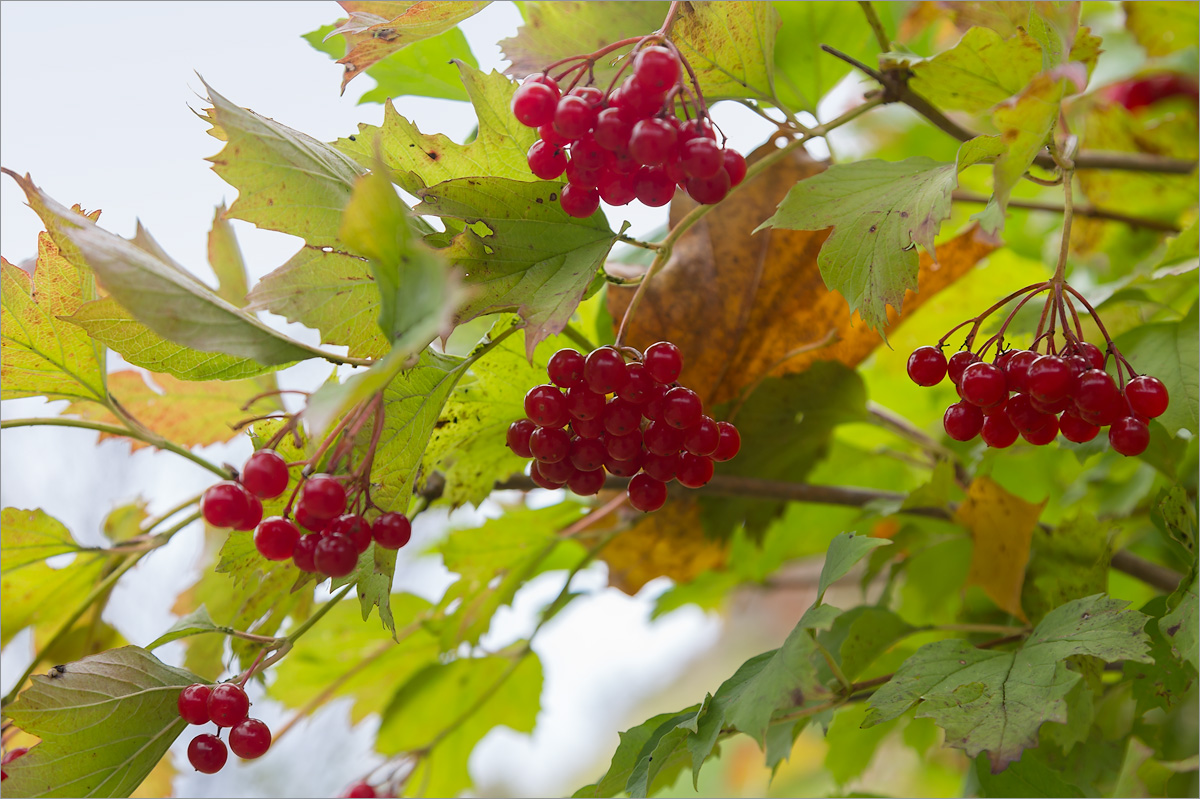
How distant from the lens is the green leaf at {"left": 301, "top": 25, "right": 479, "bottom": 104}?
0.61 meters

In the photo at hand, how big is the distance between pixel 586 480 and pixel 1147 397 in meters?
0.30

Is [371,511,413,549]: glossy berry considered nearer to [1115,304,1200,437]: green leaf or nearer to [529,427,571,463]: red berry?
[529,427,571,463]: red berry

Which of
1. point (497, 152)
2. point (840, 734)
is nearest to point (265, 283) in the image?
point (497, 152)

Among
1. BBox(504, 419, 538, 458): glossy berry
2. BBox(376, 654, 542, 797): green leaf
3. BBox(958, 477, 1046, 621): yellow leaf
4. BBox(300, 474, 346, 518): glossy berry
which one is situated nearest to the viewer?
BBox(300, 474, 346, 518): glossy berry

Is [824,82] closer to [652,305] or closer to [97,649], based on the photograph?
[652,305]

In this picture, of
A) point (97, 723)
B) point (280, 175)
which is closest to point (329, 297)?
point (280, 175)

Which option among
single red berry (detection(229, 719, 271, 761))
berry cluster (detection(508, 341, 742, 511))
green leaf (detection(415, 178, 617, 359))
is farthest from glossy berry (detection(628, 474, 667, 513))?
single red berry (detection(229, 719, 271, 761))

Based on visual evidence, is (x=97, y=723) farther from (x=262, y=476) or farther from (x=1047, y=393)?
(x=1047, y=393)

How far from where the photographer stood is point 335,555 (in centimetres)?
36

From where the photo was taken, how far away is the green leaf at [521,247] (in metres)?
0.40

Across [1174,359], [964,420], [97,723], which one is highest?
[1174,359]

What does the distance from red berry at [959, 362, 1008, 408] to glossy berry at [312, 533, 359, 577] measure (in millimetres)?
324

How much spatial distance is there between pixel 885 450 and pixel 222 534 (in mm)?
646

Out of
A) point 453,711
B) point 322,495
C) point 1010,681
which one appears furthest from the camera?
point 453,711
